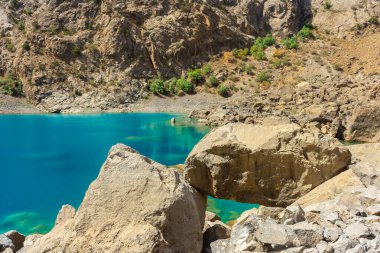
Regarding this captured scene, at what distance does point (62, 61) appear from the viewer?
69438 mm

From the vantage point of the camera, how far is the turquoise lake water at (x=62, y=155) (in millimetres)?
17250

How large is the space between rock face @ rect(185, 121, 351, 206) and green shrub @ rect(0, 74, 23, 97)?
64388mm

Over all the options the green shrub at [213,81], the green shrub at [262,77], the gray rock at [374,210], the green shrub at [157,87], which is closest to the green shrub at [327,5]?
the green shrub at [262,77]

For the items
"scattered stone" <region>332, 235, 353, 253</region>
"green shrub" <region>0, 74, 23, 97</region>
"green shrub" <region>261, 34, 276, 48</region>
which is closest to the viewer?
"scattered stone" <region>332, 235, 353, 253</region>

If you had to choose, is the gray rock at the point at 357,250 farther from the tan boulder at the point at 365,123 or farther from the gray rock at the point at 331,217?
the tan boulder at the point at 365,123

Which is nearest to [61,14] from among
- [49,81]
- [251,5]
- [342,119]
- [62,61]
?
[62,61]

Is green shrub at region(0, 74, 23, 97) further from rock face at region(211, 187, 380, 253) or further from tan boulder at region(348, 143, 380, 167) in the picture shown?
rock face at region(211, 187, 380, 253)

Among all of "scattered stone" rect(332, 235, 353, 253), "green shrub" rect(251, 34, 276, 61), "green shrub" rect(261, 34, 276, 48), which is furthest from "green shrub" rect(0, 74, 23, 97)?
"scattered stone" rect(332, 235, 353, 253)

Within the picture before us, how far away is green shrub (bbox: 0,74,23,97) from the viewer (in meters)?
65.0

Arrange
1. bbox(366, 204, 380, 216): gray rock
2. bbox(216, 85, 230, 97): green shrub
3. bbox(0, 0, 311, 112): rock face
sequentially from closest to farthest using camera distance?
bbox(366, 204, 380, 216): gray rock
bbox(216, 85, 230, 97): green shrub
bbox(0, 0, 311, 112): rock face

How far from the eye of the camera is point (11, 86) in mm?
66000

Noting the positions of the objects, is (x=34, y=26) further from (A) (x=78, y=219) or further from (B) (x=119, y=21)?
(A) (x=78, y=219)

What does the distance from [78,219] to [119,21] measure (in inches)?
2780

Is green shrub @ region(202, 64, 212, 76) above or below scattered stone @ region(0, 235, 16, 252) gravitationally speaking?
above
